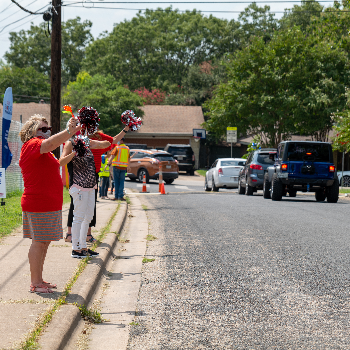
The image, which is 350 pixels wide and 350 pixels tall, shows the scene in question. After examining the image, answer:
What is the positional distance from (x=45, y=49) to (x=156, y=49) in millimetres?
19350

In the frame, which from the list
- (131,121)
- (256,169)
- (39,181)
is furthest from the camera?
(256,169)

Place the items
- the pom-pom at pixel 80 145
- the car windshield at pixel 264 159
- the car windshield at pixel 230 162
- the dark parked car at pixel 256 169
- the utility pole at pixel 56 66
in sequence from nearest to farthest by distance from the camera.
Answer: the pom-pom at pixel 80 145 → the utility pole at pixel 56 66 → the dark parked car at pixel 256 169 → the car windshield at pixel 264 159 → the car windshield at pixel 230 162

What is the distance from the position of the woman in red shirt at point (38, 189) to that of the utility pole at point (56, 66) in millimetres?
12584

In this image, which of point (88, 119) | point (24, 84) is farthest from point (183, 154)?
point (88, 119)

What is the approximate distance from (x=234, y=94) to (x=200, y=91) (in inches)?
838

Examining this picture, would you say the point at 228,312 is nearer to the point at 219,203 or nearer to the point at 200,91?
the point at 219,203

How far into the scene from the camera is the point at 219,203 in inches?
656

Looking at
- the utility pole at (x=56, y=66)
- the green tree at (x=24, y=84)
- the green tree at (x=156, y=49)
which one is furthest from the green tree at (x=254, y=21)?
the utility pole at (x=56, y=66)

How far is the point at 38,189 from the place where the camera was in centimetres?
528

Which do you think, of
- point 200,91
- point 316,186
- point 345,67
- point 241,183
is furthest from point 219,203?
point 200,91

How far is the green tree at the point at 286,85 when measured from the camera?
36.9 m

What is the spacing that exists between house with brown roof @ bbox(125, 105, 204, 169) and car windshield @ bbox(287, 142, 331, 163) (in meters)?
31.4

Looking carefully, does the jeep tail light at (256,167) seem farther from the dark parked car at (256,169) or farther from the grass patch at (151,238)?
the grass patch at (151,238)

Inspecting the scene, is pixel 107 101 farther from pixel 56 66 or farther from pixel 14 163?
pixel 14 163
